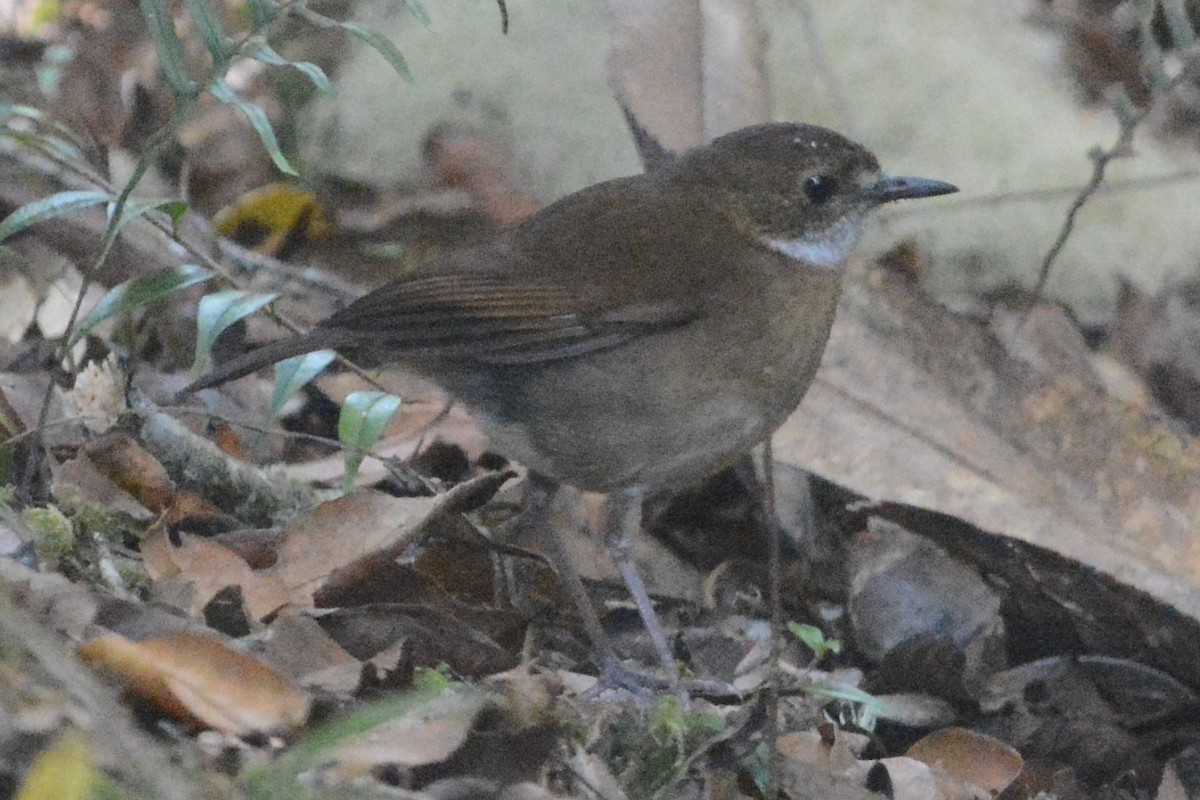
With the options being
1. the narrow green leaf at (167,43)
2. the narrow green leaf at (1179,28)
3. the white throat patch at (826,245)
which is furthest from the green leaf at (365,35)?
the narrow green leaf at (1179,28)

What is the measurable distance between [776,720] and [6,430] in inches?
78.4

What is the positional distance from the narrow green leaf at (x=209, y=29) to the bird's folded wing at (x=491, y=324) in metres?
0.78

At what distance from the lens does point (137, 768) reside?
201 centimetres

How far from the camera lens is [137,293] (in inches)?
149

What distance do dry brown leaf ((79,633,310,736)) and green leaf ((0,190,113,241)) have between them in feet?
3.87

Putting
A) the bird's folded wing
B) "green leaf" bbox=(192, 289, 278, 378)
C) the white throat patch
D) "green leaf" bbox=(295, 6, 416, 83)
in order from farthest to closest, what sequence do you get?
1. the white throat patch
2. the bird's folded wing
3. "green leaf" bbox=(192, 289, 278, 378)
4. "green leaf" bbox=(295, 6, 416, 83)

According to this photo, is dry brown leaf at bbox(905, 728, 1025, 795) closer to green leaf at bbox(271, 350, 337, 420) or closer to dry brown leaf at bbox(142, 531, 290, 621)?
dry brown leaf at bbox(142, 531, 290, 621)

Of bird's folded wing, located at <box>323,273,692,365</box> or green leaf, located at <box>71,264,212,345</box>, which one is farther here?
bird's folded wing, located at <box>323,273,692,365</box>

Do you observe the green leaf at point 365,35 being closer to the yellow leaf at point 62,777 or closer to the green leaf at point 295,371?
the green leaf at point 295,371

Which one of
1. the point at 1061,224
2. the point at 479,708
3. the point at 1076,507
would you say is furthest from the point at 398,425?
the point at 1061,224

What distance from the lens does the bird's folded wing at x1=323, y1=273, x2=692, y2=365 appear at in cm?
403

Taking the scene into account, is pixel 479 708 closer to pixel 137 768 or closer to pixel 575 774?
pixel 575 774

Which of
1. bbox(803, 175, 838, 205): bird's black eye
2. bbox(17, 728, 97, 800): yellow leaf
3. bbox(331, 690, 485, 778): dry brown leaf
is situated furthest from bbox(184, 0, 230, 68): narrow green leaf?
bbox(17, 728, 97, 800): yellow leaf

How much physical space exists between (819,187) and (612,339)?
0.78 m
